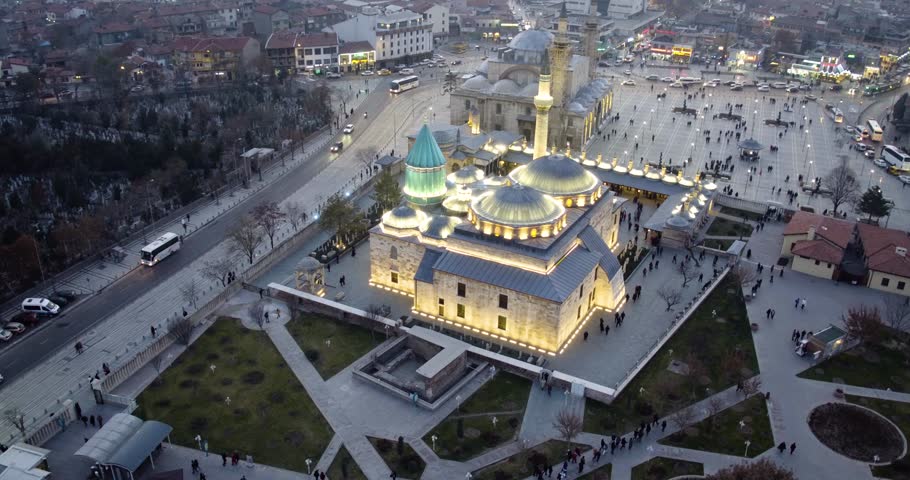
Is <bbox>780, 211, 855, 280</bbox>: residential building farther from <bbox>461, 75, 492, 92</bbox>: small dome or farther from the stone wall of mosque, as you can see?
<bbox>461, 75, 492, 92</bbox>: small dome

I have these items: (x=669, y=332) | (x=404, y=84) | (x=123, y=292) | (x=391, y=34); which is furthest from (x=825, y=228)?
(x=391, y=34)

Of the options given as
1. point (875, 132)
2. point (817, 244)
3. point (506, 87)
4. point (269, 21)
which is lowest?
point (817, 244)

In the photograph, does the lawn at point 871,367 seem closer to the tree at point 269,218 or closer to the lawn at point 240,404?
the lawn at point 240,404

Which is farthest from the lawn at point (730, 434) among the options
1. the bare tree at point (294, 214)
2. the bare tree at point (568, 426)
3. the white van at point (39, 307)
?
the white van at point (39, 307)

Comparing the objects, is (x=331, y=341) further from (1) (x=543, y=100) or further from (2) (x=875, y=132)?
(2) (x=875, y=132)

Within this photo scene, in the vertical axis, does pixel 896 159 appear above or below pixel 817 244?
above
